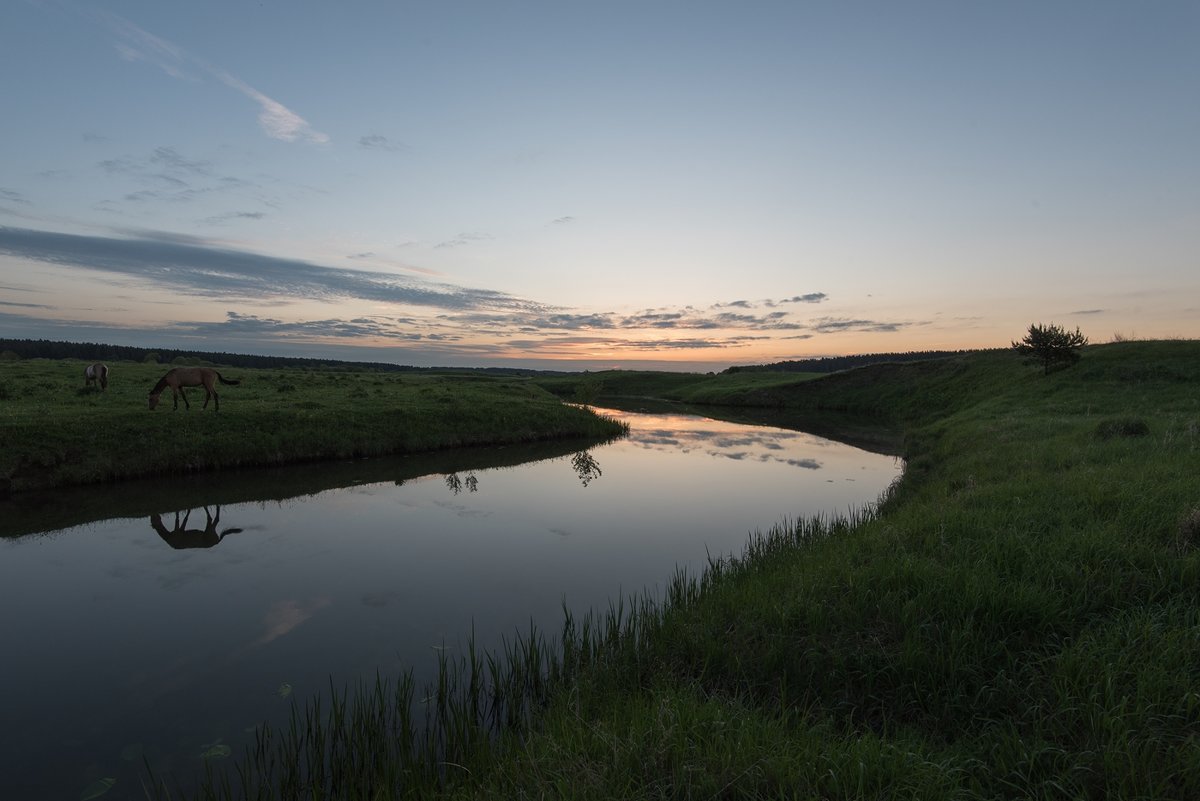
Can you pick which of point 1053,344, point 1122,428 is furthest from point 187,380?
point 1053,344

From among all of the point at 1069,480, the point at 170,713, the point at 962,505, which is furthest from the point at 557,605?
the point at 1069,480

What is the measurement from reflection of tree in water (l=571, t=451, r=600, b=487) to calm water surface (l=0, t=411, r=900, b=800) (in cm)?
141

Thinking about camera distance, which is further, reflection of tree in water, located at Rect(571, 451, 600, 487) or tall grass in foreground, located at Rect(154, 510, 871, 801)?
reflection of tree in water, located at Rect(571, 451, 600, 487)

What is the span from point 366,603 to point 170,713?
364 centimetres

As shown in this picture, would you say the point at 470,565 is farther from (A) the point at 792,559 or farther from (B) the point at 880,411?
(B) the point at 880,411

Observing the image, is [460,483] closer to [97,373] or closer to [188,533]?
[188,533]

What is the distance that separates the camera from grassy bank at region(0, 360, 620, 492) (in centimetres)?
1959

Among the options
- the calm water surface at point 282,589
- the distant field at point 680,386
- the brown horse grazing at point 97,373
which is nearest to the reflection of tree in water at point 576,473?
the calm water surface at point 282,589

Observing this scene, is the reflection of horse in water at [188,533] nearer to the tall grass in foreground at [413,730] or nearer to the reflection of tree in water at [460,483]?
the reflection of tree in water at [460,483]

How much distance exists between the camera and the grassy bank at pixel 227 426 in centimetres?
1959

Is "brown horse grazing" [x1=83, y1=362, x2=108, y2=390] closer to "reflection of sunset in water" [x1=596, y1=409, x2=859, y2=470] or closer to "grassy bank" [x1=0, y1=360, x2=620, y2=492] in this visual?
"grassy bank" [x1=0, y1=360, x2=620, y2=492]

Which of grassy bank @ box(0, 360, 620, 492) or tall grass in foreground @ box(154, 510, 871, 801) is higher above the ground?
grassy bank @ box(0, 360, 620, 492)

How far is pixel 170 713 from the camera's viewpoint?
23.4 ft

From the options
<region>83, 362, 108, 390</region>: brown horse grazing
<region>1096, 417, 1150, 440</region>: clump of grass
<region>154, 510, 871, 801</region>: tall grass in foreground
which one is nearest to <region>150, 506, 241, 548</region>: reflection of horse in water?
<region>154, 510, 871, 801</region>: tall grass in foreground
